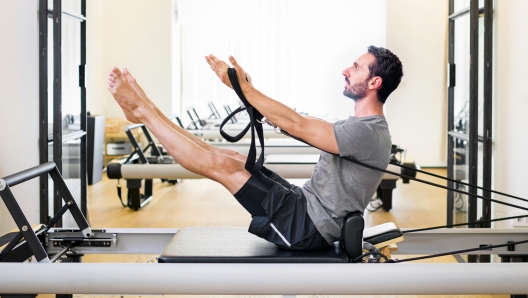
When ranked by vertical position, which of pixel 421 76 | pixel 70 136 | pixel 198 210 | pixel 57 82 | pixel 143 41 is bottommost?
pixel 198 210

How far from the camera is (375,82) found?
2037mm

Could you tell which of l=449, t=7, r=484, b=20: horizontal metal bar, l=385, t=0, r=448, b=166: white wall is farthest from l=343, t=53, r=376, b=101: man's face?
l=385, t=0, r=448, b=166: white wall

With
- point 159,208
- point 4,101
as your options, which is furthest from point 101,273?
point 159,208

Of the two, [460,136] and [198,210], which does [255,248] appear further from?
[198,210]

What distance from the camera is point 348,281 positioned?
1586 millimetres

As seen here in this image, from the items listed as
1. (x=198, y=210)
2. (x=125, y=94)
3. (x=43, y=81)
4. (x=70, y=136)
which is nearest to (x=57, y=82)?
(x=43, y=81)

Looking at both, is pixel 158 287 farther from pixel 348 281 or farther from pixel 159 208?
pixel 159 208

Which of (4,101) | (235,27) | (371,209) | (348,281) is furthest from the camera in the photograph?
(235,27)

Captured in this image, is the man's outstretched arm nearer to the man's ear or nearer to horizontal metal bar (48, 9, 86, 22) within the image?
the man's ear

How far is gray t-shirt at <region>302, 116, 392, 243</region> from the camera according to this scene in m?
1.96

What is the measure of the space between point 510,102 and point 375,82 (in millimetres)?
1286

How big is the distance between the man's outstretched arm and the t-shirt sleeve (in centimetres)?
2

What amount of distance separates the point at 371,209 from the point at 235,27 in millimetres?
4370

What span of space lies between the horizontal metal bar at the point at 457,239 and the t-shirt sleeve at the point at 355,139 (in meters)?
0.53
